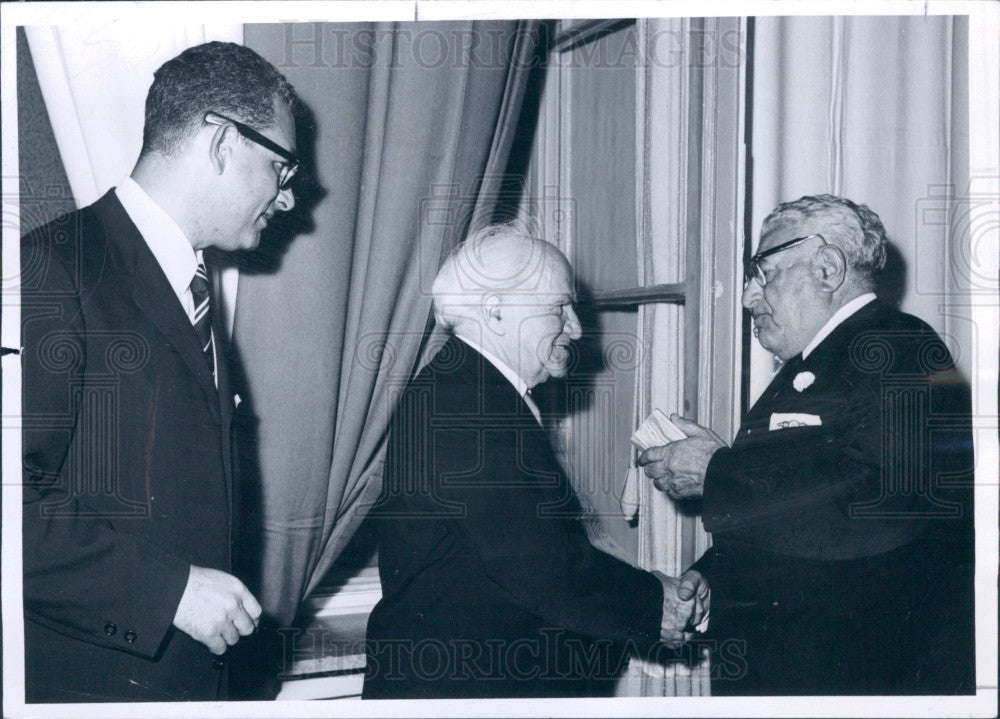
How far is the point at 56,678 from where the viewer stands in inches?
69.1

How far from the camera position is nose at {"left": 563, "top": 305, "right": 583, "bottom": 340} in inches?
69.1

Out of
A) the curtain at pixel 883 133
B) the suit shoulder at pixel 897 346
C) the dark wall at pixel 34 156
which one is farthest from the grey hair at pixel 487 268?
the dark wall at pixel 34 156

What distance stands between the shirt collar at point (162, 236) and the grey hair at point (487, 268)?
50cm

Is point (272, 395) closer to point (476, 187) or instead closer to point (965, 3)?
point (476, 187)

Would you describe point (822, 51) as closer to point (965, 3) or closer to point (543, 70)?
point (965, 3)

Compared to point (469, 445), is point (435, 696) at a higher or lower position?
lower

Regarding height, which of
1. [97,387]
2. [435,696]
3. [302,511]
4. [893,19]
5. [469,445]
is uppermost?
[893,19]

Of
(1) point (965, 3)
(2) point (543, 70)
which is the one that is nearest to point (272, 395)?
(2) point (543, 70)

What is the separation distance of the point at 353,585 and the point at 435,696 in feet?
0.98

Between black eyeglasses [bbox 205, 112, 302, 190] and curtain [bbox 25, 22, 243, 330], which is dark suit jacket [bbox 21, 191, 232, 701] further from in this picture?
black eyeglasses [bbox 205, 112, 302, 190]

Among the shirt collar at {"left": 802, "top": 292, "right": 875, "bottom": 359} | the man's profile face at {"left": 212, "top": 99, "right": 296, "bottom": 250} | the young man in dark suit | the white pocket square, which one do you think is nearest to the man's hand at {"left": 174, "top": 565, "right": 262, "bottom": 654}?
the young man in dark suit

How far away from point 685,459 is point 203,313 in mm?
1028

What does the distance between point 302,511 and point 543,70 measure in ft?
3.43

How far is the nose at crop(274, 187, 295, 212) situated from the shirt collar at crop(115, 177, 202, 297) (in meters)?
0.19
